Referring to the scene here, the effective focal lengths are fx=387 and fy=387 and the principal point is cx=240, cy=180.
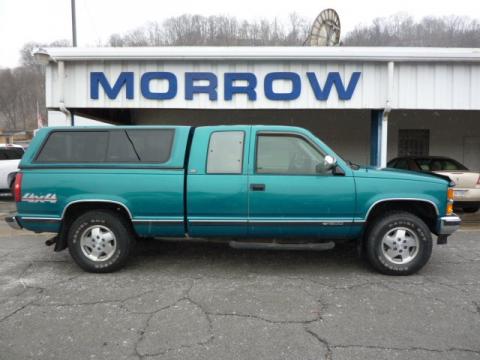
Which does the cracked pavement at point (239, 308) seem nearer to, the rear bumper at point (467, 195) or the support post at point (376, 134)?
the rear bumper at point (467, 195)

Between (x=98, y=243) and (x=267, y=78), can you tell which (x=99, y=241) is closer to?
(x=98, y=243)

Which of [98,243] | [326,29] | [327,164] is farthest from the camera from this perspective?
[326,29]

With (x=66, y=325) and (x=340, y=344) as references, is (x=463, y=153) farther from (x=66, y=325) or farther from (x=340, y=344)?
(x=66, y=325)

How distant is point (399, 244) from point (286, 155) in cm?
174

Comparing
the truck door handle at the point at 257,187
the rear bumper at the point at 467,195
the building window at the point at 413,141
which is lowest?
the rear bumper at the point at 467,195

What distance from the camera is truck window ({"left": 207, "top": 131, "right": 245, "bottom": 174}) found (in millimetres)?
4633

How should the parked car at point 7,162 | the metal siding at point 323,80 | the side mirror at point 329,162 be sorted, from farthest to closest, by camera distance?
the parked car at point 7,162, the metal siding at point 323,80, the side mirror at point 329,162

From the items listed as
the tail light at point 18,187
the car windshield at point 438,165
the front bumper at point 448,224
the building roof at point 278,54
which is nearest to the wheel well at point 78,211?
the tail light at point 18,187

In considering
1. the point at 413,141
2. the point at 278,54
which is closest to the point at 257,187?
the point at 278,54

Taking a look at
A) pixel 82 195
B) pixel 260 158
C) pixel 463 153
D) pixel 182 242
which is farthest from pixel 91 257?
pixel 463 153

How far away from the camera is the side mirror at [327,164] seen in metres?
4.34

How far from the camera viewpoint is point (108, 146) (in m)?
4.82

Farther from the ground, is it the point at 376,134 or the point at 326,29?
the point at 326,29

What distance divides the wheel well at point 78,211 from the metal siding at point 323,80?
178 inches
